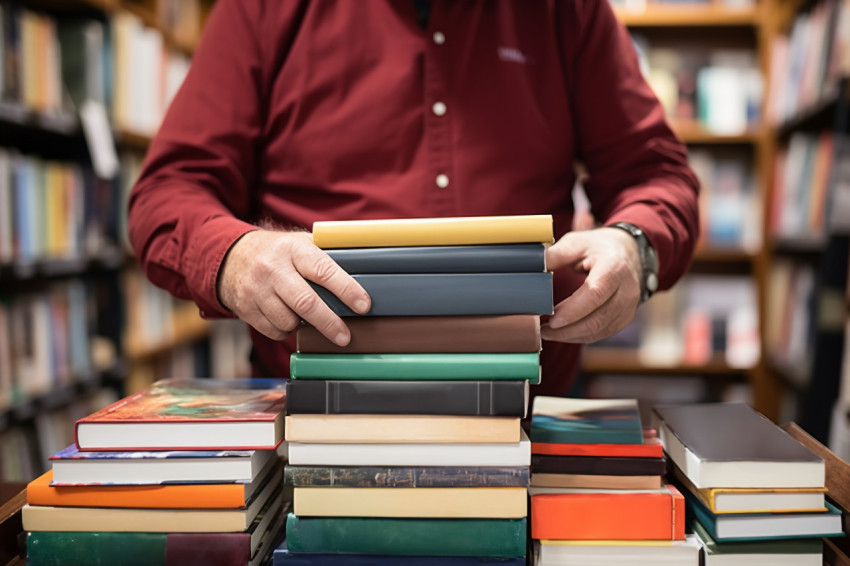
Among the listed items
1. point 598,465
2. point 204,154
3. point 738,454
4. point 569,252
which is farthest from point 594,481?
point 204,154

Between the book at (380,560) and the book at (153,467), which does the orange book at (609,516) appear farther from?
the book at (153,467)

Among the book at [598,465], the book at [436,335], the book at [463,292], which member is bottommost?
the book at [598,465]

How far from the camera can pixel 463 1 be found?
1.10m

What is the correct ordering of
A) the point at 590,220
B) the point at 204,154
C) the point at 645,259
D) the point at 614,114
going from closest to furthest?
the point at 645,259 → the point at 204,154 → the point at 614,114 → the point at 590,220

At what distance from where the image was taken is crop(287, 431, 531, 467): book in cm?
62

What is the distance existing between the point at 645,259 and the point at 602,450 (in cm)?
30

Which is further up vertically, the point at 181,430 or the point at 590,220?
the point at 590,220

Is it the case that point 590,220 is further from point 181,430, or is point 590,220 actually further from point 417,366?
point 181,430

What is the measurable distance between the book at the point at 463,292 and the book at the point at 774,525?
0.25 m

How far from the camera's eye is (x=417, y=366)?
624 millimetres

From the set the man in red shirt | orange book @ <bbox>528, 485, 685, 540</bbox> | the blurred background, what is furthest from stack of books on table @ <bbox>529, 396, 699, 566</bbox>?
the blurred background

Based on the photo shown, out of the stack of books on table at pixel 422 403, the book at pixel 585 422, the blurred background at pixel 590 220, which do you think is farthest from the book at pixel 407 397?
the blurred background at pixel 590 220

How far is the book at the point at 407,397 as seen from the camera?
2.02 ft

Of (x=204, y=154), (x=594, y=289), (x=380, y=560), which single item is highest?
(x=204, y=154)
